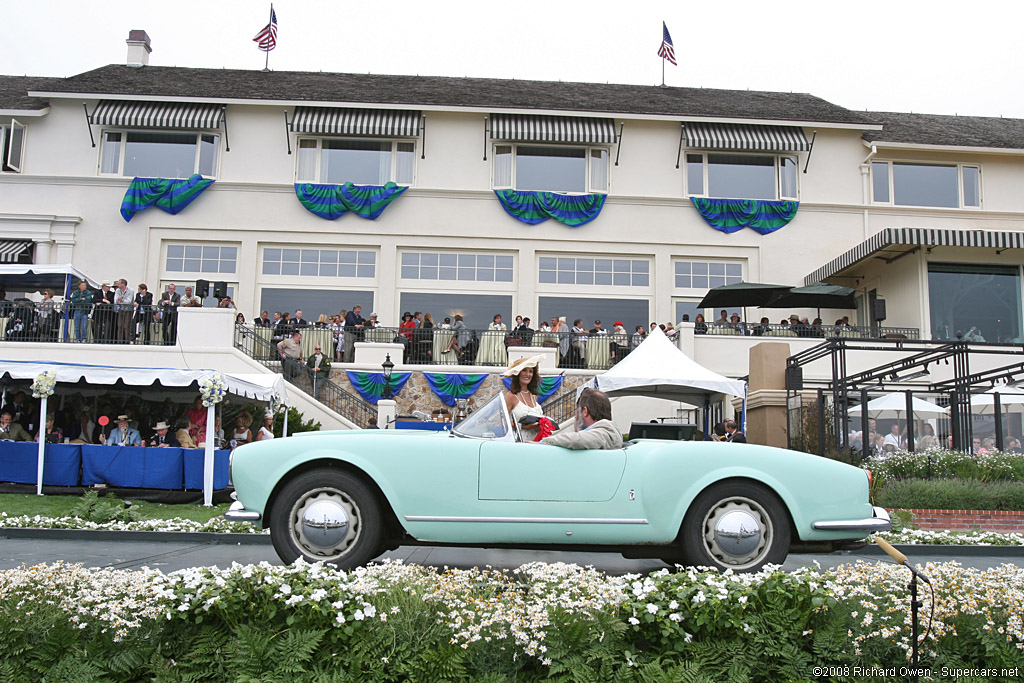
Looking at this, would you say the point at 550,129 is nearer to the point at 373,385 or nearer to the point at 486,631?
the point at 373,385

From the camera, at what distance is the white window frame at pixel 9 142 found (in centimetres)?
2633

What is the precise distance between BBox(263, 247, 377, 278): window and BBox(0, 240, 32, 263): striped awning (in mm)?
7297

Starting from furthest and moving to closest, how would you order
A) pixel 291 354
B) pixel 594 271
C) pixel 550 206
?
pixel 594 271 < pixel 550 206 < pixel 291 354

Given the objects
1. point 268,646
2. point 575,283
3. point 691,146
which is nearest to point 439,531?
point 268,646

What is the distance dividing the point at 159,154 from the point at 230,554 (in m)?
23.1

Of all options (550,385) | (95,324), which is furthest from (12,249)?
(550,385)

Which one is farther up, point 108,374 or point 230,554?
point 108,374

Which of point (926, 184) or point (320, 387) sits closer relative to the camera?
point (320, 387)

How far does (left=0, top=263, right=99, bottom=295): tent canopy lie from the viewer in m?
22.2

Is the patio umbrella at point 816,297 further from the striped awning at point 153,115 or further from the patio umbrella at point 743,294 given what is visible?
the striped awning at point 153,115

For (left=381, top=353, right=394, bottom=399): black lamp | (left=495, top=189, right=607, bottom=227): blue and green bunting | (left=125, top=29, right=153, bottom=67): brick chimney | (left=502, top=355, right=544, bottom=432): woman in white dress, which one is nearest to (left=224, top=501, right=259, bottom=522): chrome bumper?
(left=502, top=355, right=544, bottom=432): woman in white dress

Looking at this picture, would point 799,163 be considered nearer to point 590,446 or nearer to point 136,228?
point 136,228

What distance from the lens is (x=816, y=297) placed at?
22.1 metres

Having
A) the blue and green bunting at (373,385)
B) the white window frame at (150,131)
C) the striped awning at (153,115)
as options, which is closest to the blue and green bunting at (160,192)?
the white window frame at (150,131)
